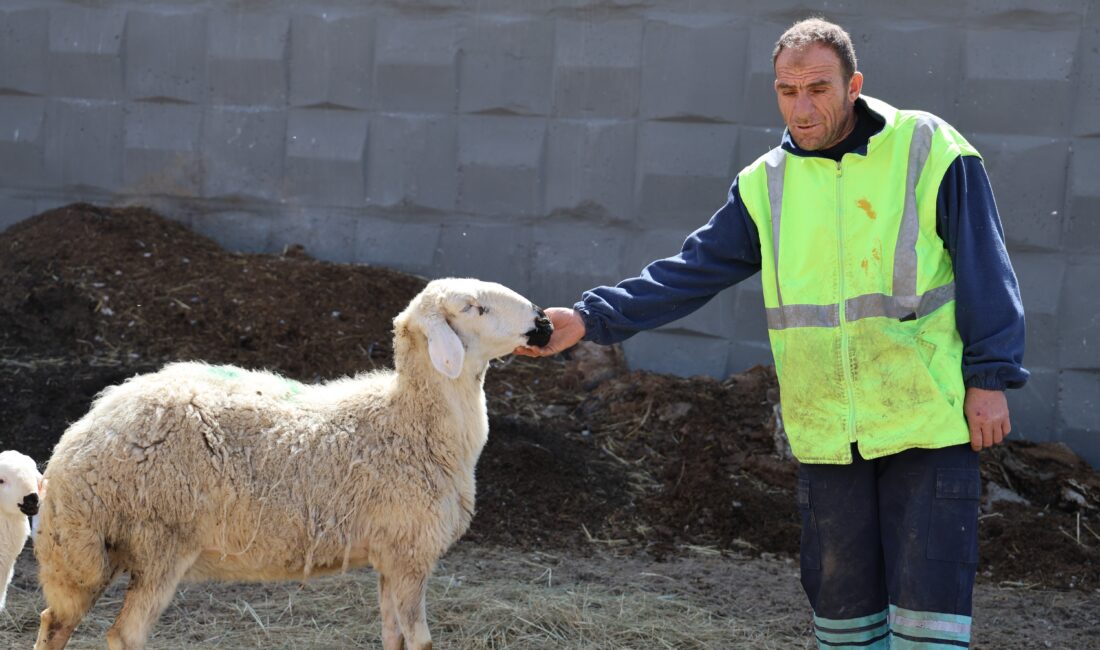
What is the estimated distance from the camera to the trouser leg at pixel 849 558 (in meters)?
3.89

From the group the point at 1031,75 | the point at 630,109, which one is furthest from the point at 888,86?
the point at 630,109

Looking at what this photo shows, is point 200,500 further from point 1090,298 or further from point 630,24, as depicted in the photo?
point 1090,298

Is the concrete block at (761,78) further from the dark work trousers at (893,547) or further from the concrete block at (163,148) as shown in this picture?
the dark work trousers at (893,547)

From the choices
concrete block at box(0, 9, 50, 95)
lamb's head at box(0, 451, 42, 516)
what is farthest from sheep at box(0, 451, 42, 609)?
concrete block at box(0, 9, 50, 95)

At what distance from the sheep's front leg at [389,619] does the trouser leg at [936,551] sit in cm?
184

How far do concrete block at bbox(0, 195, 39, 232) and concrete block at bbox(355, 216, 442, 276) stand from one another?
8.05ft

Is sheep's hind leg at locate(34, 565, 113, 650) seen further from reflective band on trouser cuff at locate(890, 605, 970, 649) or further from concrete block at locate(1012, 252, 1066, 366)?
concrete block at locate(1012, 252, 1066, 366)

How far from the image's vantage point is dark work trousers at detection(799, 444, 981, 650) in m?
3.67

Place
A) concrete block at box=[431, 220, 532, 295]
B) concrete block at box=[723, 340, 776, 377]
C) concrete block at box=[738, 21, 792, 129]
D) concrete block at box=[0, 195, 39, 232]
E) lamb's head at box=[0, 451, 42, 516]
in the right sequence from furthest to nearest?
concrete block at box=[0, 195, 39, 232], concrete block at box=[431, 220, 532, 295], concrete block at box=[723, 340, 776, 377], concrete block at box=[738, 21, 792, 129], lamb's head at box=[0, 451, 42, 516]

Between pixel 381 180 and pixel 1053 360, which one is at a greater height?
pixel 381 180

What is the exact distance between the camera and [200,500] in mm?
4477

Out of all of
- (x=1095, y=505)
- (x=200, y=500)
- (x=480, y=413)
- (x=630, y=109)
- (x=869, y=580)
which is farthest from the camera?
(x=630, y=109)

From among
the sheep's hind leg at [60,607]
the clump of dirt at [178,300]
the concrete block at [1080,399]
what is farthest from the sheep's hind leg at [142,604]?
the concrete block at [1080,399]

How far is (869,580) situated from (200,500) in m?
2.30
